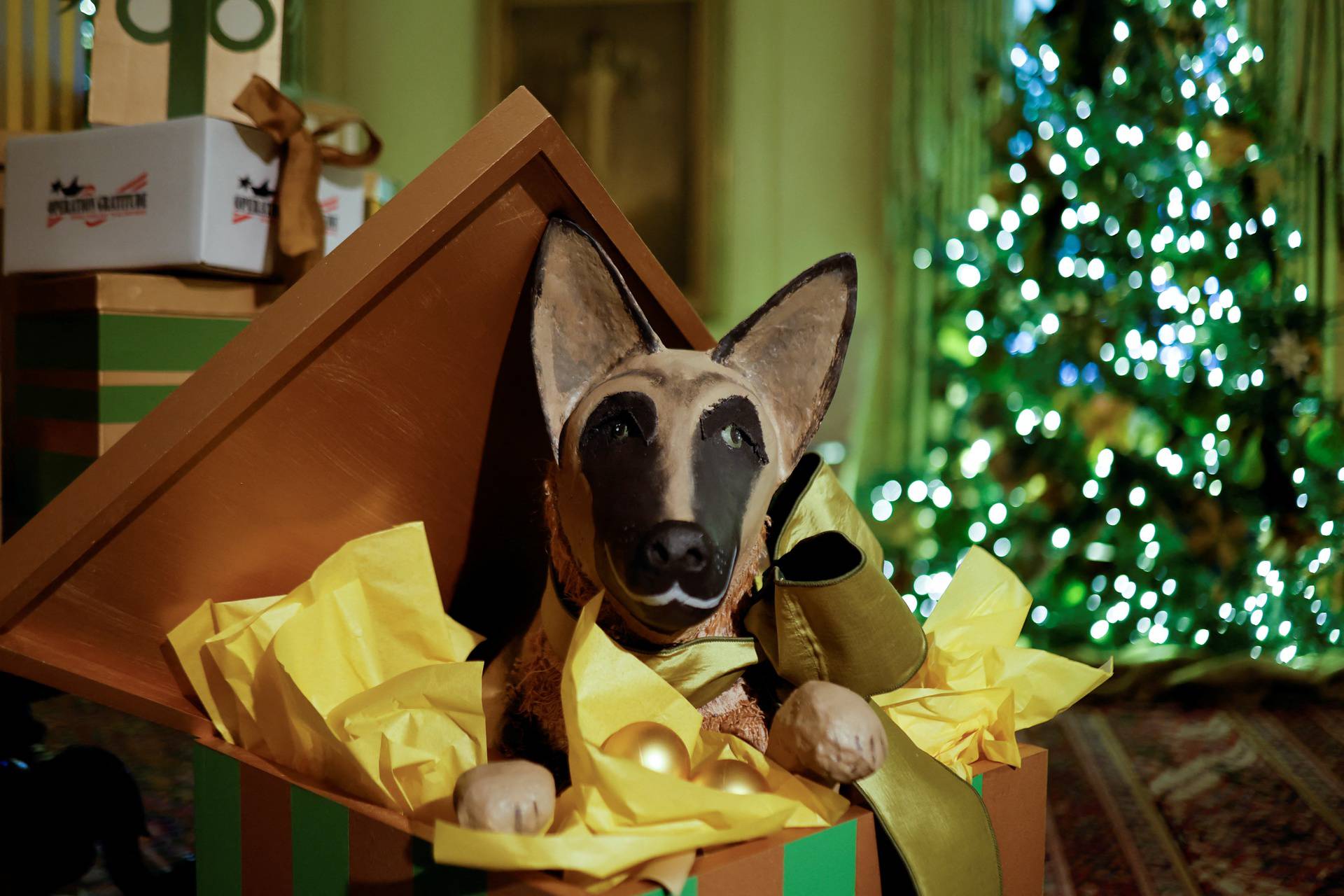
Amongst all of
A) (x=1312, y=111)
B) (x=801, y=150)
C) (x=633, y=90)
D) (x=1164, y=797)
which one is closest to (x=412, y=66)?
(x=633, y=90)

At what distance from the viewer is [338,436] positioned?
2.60ft

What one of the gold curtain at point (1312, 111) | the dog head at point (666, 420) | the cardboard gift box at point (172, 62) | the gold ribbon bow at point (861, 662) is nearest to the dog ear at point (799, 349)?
the dog head at point (666, 420)

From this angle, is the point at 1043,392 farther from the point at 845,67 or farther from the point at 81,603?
the point at 81,603

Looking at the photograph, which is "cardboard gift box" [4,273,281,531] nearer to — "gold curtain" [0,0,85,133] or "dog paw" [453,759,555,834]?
"gold curtain" [0,0,85,133]

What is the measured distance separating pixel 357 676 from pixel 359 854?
181 millimetres

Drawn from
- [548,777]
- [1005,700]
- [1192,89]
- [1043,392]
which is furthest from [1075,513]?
[548,777]

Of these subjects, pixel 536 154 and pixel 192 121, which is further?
pixel 192 121

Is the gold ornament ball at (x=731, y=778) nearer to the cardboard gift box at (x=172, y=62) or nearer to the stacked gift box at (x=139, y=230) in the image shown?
the stacked gift box at (x=139, y=230)

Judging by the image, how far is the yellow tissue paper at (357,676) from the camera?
0.62 metres

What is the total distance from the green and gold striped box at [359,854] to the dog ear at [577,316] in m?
0.31

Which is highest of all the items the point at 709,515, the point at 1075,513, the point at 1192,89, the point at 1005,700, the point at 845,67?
the point at 845,67

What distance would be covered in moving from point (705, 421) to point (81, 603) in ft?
1.58

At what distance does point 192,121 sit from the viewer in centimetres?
126

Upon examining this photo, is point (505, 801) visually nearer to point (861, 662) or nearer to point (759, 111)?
point (861, 662)
